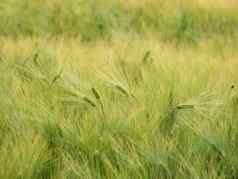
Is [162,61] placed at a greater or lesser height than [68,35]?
greater

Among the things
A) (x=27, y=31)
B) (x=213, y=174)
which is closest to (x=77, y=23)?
(x=27, y=31)

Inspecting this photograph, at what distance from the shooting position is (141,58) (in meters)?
2.22

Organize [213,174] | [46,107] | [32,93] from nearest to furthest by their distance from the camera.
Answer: [213,174], [46,107], [32,93]

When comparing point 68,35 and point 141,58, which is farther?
point 68,35

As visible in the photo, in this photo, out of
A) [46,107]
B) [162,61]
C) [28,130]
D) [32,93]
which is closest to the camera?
[28,130]

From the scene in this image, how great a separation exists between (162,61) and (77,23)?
1.64 m

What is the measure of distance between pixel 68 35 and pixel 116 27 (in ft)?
1.15

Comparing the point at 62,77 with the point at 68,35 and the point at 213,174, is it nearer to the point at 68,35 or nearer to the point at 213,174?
the point at 213,174

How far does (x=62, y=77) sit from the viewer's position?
1.75 metres

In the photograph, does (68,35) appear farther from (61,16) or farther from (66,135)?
(66,135)

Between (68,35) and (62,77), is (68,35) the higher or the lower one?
the lower one

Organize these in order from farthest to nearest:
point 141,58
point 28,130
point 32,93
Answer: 1. point 141,58
2. point 32,93
3. point 28,130

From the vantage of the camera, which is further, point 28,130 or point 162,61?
point 162,61

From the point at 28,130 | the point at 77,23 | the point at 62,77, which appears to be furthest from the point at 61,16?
the point at 28,130
